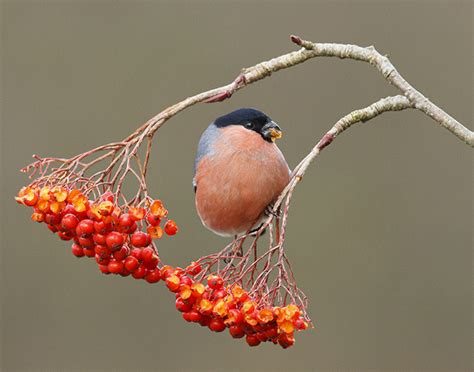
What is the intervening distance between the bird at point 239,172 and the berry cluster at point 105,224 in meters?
0.52

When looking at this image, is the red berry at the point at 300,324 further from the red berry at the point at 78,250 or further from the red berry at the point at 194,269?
the red berry at the point at 78,250

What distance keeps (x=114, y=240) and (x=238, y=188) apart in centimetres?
64

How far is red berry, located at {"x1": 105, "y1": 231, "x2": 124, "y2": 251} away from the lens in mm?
1615

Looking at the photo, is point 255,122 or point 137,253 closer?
point 137,253

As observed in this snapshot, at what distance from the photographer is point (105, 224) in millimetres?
1613

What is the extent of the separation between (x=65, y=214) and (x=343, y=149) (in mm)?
3799

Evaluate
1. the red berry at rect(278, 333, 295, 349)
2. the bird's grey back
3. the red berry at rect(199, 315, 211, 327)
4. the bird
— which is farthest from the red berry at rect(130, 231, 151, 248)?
the bird's grey back

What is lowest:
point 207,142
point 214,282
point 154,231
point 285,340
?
point 285,340

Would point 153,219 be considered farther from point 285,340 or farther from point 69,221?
point 285,340

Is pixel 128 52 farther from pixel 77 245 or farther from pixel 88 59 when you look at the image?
pixel 77 245

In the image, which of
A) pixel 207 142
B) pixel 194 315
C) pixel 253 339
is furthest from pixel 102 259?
pixel 207 142

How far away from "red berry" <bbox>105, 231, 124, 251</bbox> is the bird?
59cm

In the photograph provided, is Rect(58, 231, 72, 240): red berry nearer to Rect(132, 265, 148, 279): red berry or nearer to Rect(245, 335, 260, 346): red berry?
Rect(132, 265, 148, 279): red berry

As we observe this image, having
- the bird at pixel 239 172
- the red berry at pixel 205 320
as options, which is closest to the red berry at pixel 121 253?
the red berry at pixel 205 320
